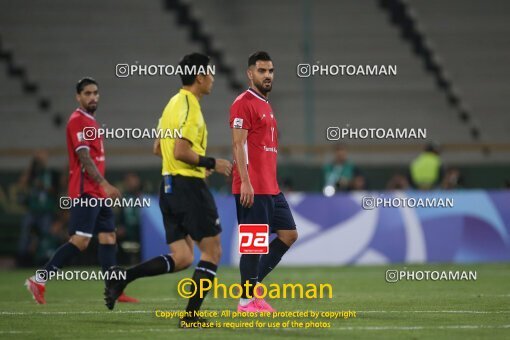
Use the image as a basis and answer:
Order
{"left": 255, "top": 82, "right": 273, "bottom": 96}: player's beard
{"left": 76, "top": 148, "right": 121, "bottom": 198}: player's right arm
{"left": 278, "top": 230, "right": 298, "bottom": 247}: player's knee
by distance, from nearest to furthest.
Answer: {"left": 255, "top": 82, "right": 273, "bottom": 96}: player's beard
{"left": 278, "top": 230, "right": 298, "bottom": 247}: player's knee
{"left": 76, "top": 148, "right": 121, "bottom": 198}: player's right arm

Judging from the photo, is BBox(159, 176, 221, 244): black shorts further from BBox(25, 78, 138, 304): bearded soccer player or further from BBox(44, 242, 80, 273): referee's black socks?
BBox(44, 242, 80, 273): referee's black socks

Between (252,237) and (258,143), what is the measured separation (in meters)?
0.90

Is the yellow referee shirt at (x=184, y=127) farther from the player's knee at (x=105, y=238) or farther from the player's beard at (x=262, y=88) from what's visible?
the player's knee at (x=105, y=238)

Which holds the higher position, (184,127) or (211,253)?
(184,127)

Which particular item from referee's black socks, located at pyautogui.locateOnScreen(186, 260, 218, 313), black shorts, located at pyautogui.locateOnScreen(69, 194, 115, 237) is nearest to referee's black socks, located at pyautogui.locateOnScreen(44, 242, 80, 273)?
black shorts, located at pyautogui.locateOnScreen(69, 194, 115, 237)

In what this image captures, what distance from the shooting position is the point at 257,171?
1048cm

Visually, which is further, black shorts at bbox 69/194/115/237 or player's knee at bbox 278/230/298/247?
black shorts at bbox 69/194/115/237

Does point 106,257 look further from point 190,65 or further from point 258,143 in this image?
point 190,65

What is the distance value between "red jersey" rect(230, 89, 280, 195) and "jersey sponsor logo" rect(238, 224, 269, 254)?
1.19ft

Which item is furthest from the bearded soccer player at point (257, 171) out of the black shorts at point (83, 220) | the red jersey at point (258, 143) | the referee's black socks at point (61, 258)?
the referee's black socks at point (61, 258)

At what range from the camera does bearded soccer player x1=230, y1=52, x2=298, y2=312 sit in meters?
10.2

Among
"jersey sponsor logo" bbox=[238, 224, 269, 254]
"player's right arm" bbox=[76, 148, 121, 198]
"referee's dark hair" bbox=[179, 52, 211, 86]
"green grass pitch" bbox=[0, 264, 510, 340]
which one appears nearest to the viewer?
"green grass pitch" bbox=[0, 264, 510, 340]

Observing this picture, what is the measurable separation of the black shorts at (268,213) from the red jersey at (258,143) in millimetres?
85

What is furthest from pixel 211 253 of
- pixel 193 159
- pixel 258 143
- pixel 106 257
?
pixel 106 257
